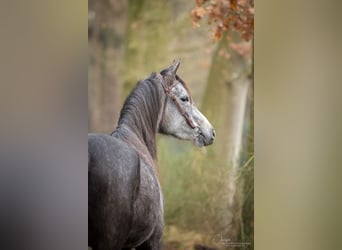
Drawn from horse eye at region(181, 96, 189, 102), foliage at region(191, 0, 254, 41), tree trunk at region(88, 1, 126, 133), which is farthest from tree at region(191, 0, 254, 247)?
tree trunk at region(88, 1, 126, 133)

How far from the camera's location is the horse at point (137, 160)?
2.99 m

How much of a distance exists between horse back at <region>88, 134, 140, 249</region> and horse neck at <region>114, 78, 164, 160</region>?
0.43 feet

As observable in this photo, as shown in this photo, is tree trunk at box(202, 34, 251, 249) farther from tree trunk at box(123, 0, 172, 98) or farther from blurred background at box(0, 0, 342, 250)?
tree trunk at box(123, 0, 172, 98)

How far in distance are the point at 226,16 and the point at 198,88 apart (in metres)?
0.48

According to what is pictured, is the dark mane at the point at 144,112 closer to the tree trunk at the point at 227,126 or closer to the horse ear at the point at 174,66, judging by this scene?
the horse ear at the point at 174,66

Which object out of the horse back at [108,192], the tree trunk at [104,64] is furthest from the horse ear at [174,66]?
the horse back at [108,192]

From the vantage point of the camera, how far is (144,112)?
10.3 feet

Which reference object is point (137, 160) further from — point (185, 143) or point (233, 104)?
point (233, 104)

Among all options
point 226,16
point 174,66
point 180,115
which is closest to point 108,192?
point 180,115
